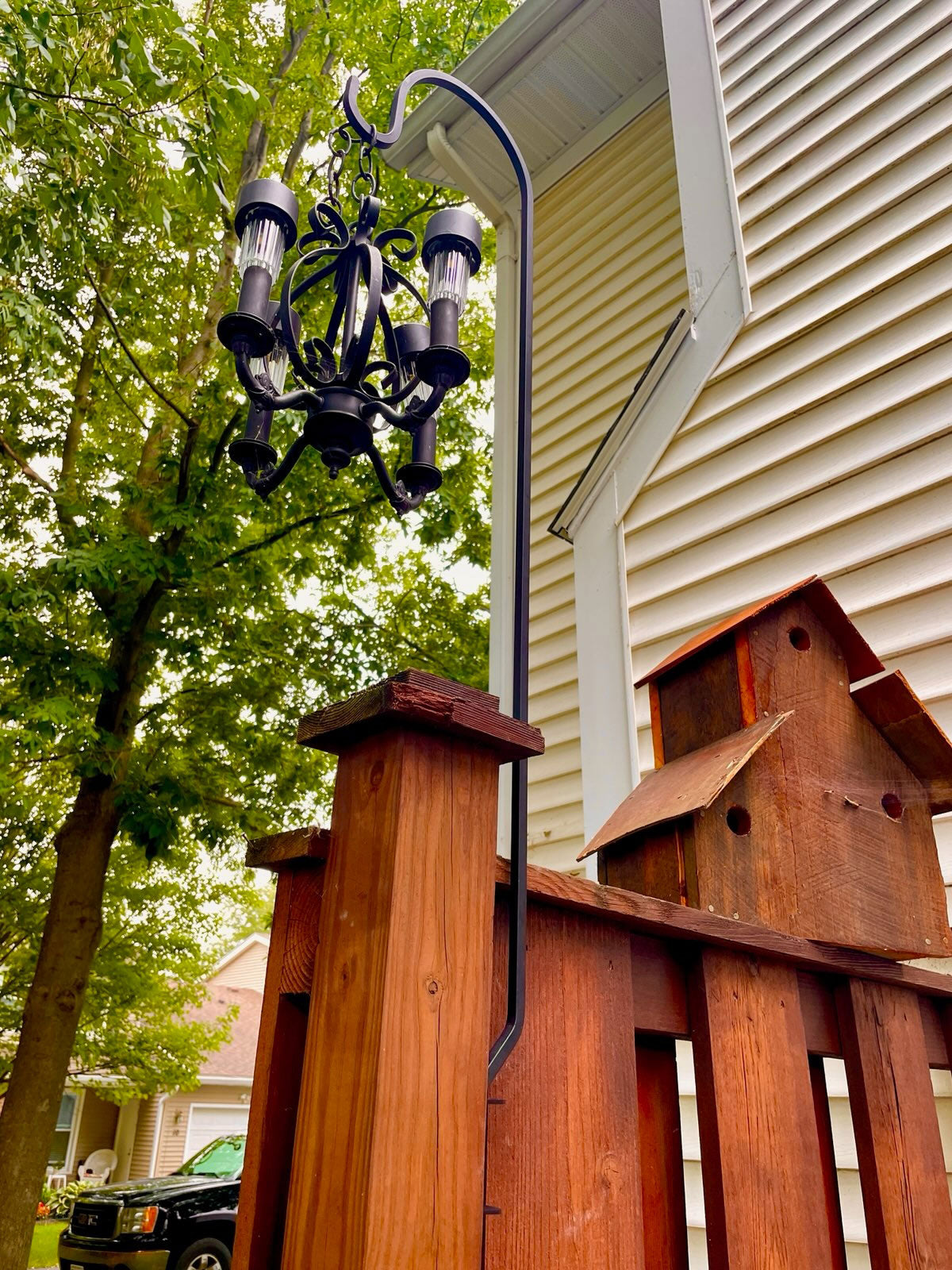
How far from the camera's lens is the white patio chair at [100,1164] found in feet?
57.7

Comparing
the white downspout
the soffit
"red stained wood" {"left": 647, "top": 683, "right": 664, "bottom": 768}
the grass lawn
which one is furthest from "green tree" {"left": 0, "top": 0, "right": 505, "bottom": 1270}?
the grass lawn

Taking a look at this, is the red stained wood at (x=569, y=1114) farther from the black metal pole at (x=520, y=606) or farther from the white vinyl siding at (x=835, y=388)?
the white vinyl siding at (x=835, y=388)

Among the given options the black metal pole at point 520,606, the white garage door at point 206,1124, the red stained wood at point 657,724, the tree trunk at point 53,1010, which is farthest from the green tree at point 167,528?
the white garage door at point 206,1124

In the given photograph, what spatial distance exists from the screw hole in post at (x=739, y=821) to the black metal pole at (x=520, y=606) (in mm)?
250

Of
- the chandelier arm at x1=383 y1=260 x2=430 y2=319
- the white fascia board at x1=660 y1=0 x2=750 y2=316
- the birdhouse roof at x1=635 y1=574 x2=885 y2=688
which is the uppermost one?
the white fascia board at x1=660 y1=0 x2=750 y2=316

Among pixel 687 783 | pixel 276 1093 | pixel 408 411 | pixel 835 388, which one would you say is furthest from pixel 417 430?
pixel 276 1093

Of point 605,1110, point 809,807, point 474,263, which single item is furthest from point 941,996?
point 474,263

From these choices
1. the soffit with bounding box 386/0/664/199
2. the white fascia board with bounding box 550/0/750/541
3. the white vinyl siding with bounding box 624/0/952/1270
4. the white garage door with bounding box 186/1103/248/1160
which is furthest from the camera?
the white garage door with bounding box 186/1103/248/1160

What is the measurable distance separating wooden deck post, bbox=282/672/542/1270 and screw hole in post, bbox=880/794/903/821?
753 millimetres

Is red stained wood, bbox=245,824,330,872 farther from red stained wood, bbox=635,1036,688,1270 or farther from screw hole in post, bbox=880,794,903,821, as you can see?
screw hole in post, bbox=880,794,903,821

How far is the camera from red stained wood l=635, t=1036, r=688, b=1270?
99cm

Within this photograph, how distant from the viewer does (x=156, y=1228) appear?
762cm

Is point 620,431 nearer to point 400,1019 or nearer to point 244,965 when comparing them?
point 400,1019

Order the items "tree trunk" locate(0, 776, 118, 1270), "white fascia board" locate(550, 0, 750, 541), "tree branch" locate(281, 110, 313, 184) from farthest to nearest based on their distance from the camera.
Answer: "tree branch" locate(281, 110, 313, 184) → "tree trunk" locate(0, 776, 118, 1270) → "white fascia board" locate(550, 0, 750, 541)
